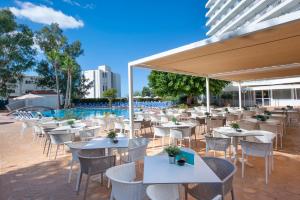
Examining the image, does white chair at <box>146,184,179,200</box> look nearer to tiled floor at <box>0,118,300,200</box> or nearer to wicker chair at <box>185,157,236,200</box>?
wicker chair at <box>185,157,236,200</box>

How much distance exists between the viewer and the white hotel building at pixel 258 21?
21766 millimetres

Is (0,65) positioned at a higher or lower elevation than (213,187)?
higher

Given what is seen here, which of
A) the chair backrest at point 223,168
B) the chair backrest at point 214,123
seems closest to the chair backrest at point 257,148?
the chair backrest at point 223,168

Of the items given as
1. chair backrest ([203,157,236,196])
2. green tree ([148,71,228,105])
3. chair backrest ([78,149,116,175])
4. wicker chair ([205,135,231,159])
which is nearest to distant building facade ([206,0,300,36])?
green tree ([148,71,228,105])

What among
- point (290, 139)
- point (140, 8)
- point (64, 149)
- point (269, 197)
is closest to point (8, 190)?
point (64, 149)

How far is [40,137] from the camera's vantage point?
320 inches

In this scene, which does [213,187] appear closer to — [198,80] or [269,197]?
[269,197]

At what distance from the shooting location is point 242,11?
4291 centimetres

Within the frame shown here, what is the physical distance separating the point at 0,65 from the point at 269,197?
29919mm

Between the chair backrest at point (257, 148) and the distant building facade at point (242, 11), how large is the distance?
27.0m

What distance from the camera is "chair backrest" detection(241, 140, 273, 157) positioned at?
12.4 feet

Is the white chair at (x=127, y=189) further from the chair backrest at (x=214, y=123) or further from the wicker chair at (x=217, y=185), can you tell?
the chair backrest at (x=214, y=123)

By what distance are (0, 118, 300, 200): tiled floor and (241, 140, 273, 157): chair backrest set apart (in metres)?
0.49

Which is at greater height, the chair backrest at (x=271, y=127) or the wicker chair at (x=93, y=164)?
the chair backrest at (x=271, y=127)
